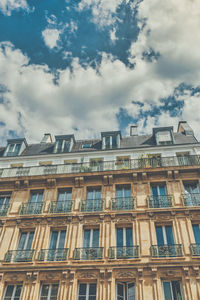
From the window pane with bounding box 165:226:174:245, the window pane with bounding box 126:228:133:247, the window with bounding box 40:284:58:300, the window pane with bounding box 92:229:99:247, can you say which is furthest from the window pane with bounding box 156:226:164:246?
the window with bounding box 40:284:58:300

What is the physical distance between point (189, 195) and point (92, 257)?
5.34 m

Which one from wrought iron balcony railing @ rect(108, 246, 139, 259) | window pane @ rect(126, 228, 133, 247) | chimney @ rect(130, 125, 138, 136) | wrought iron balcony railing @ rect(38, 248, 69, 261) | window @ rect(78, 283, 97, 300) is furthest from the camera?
chimney @ rect(130, 125, 138, 136)

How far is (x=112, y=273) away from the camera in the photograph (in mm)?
9812

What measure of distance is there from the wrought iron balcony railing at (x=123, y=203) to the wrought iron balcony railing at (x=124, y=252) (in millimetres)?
1939

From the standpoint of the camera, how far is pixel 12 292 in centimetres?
988

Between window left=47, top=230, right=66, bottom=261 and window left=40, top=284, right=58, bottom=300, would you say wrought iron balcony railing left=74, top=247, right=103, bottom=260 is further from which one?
window left=40, top=284, right=58, bottom=300

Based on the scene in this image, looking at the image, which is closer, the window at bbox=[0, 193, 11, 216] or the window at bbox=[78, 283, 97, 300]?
the window at bbox=[78, 283, 97, 300]

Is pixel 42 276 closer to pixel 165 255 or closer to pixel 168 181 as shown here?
pixel 165 255

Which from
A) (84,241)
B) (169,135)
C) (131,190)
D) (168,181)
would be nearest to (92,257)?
(84,241)

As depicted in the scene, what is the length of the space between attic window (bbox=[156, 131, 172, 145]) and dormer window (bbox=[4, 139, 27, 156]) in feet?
31.4

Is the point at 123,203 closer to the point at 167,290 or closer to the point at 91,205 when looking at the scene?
the point at 91,205

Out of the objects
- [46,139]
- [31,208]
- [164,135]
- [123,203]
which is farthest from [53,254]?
[46,139]

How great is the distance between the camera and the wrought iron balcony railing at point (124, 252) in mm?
10242

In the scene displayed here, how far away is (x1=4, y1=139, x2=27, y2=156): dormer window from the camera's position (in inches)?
698
